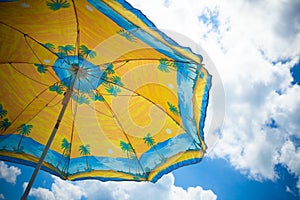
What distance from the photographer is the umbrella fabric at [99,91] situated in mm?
2885

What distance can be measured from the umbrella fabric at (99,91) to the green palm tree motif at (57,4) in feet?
0.04

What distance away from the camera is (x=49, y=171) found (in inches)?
151

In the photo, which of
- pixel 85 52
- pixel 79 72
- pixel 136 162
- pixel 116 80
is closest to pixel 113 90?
pixel 116 80

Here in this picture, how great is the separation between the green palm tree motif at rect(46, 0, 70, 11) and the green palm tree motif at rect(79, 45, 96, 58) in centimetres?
61

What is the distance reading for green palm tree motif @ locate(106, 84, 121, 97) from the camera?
11.8 feet

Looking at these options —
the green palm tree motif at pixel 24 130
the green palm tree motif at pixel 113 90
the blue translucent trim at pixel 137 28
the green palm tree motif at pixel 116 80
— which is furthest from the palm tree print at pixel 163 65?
the green palm tree motif at pixel 24 130

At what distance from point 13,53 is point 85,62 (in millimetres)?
1097

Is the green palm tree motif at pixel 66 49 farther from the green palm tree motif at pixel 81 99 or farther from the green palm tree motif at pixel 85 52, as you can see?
the green palm tree motif at pixel 81 99

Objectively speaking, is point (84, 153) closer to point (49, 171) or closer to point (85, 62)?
point (49, 171)

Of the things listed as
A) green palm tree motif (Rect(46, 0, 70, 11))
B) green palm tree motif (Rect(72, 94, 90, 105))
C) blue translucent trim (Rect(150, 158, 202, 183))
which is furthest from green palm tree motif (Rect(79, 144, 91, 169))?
green palm tree motif (Rect(46, 0, 70, 11))

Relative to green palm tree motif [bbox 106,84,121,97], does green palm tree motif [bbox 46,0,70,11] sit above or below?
above

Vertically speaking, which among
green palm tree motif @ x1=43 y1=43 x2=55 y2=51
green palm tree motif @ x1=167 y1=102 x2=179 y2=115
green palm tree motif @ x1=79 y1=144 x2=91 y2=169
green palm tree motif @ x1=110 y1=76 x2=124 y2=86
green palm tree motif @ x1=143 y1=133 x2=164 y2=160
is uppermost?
green palm tree motif @ x1=43 y1=43 x2=55 y2=51

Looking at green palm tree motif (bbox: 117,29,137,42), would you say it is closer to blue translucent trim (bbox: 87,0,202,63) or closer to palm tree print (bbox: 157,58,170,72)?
blue translucent trim (bbox: 87,0,202,63)

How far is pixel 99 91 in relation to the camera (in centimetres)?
371
